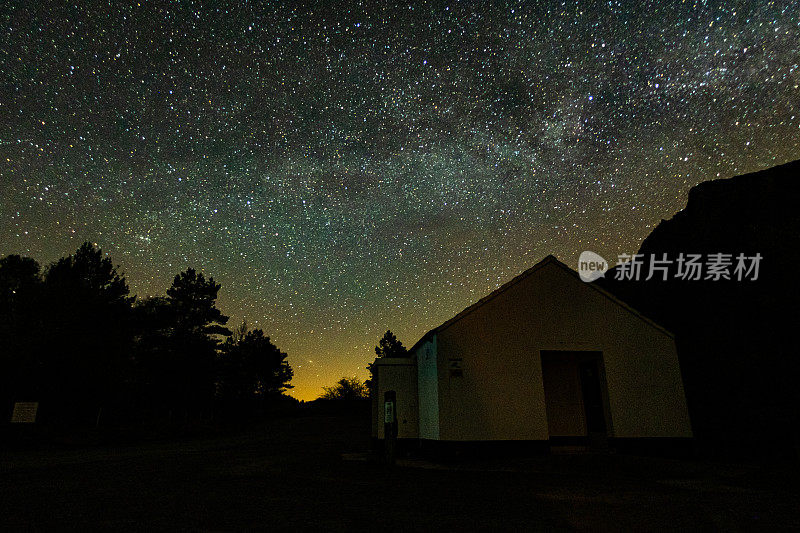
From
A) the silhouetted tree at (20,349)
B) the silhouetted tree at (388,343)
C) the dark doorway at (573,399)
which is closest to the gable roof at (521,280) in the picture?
the dark doorway at (573,399)

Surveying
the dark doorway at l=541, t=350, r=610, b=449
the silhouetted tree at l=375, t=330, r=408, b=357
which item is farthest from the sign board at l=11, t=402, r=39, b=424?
the silhouetted tree at l=375, t=330, r=408, b=357

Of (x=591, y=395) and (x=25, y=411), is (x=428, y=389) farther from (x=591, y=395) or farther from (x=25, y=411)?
(x=25, y=411)

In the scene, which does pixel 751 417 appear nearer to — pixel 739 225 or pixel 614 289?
pixel 739 225

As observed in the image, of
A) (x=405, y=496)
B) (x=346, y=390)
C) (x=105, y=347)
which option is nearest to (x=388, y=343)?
(x=346, y=390)

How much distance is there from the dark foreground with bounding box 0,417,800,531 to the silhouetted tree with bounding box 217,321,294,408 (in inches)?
1931

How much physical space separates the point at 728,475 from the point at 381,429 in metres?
10.3

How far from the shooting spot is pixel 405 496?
285 inches

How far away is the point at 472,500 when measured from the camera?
6.87m

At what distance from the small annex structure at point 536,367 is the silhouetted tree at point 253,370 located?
4844 cm

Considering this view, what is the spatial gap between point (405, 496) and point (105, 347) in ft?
96.5

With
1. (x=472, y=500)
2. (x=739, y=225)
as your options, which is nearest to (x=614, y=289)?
(x=739, y=225)

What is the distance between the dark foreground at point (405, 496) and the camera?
5.45 m

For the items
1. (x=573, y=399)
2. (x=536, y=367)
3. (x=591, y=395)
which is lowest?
(x=573, y=399)

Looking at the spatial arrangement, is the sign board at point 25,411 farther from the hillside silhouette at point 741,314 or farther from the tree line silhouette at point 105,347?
the hillside silhouette at point 741,314
